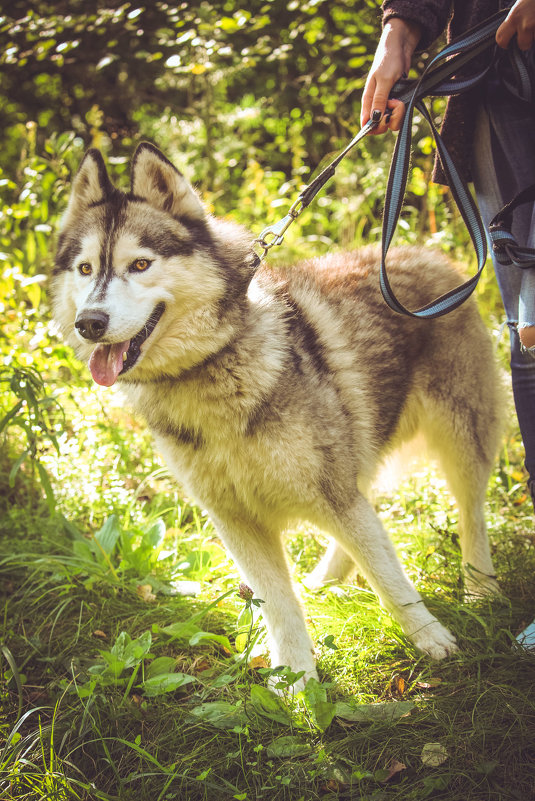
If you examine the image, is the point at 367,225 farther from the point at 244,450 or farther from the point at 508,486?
the point at 244,450

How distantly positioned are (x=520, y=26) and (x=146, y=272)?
1.29 meters

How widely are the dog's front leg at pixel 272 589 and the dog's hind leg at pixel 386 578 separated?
293mm

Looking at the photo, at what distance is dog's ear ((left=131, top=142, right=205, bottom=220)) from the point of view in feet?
6.73

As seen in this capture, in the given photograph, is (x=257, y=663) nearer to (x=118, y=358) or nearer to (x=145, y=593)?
(x=145, y=593)

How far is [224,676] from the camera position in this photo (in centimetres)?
195

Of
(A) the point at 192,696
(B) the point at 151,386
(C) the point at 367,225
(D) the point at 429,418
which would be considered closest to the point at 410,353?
(D) the point at 429,418

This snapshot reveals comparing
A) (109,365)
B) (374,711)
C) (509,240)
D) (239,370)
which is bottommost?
(374,711)

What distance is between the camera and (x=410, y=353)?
2.45 m

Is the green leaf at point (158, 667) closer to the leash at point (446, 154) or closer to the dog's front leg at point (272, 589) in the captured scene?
the dog's front leg at point (272, 589)

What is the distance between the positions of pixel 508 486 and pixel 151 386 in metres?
1.97

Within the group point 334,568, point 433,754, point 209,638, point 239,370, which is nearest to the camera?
point 433,754

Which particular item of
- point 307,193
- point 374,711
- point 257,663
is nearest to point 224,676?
point 257,663

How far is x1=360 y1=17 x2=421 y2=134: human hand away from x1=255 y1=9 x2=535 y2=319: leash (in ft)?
0.13

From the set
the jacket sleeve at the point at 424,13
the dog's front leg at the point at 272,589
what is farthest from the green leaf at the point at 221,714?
the jacket sleeve at the point at 424,13
